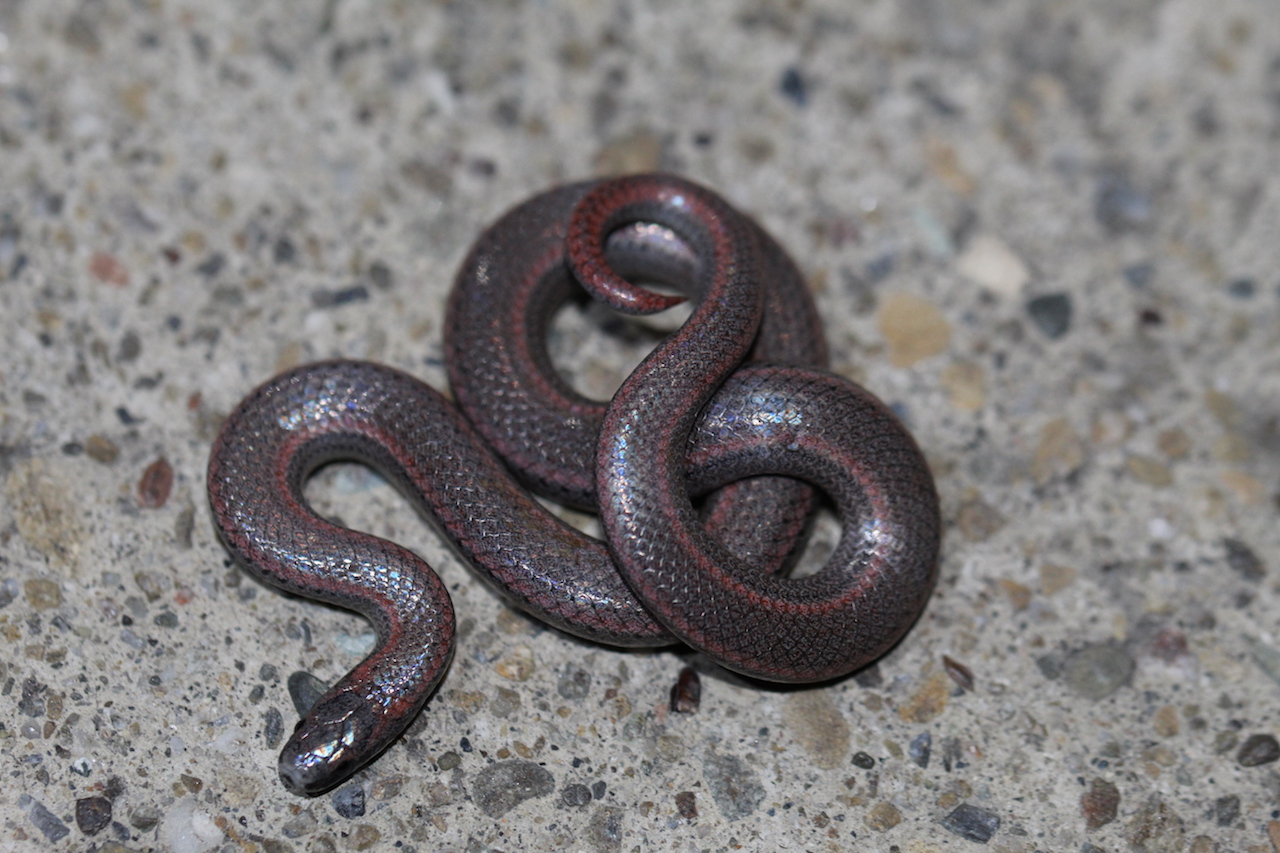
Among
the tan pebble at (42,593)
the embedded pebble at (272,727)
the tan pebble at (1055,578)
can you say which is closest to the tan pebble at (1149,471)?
the tan pebble at (1055,578)

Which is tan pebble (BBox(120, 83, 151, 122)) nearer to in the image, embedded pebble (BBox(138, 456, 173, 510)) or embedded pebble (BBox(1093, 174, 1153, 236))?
embedded pebble (BBox(138, 456, 173, 510))

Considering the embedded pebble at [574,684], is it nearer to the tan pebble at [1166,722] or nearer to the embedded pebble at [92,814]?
the embedded pebble at [92,814]

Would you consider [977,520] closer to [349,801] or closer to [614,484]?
[614,484]

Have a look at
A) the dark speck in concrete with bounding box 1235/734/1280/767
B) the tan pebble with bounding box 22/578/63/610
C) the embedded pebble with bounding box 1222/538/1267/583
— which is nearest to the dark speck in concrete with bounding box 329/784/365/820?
the tan pebble with bounding box 22/578/63/610

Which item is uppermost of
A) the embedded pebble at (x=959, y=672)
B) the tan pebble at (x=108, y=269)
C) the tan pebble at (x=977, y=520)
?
the tan pebble at (x=108, y=269)

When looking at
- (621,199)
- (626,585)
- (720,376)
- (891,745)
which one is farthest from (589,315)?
(891,745)

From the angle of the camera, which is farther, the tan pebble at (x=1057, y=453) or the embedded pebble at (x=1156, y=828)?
the tan pebble at (x=1057, y=453)
